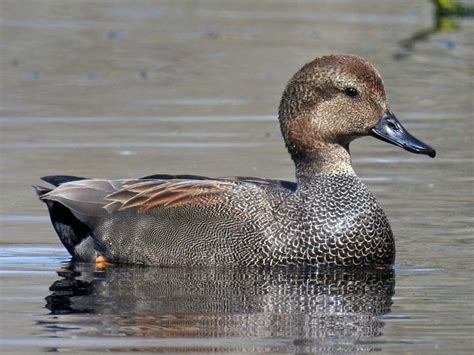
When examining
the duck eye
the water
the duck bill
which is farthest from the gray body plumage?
the duck eye

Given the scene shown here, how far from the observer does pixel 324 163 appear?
9719mm

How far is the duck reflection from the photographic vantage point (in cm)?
763

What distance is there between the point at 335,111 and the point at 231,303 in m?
1.86

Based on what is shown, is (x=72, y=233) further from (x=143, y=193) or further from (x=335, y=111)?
(x=335, y=111)

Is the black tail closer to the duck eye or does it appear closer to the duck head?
the duck head

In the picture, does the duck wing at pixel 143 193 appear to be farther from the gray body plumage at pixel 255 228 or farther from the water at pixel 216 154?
the water at pixel 216 154

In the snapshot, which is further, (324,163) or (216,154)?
(216,154)

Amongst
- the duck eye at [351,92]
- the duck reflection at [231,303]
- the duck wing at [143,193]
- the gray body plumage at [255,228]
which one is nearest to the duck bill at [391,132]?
the duck eye at [351,92]

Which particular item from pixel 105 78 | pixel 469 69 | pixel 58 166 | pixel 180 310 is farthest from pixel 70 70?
pixel 180 310

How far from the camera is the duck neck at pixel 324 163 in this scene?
9711mm

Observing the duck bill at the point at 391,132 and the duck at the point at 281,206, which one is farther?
the duck bill at the point at 391,132

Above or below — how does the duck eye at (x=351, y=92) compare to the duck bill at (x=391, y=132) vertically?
above

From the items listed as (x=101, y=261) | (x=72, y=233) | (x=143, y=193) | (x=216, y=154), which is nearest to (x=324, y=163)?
(x=143, y=193)

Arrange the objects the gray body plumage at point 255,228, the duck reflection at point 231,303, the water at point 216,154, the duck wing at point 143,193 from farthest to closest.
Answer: the duck wing at point 143,193, the gray body plumage at point 255,228, the water at point 216,154, the duck reflection at point 231,303
